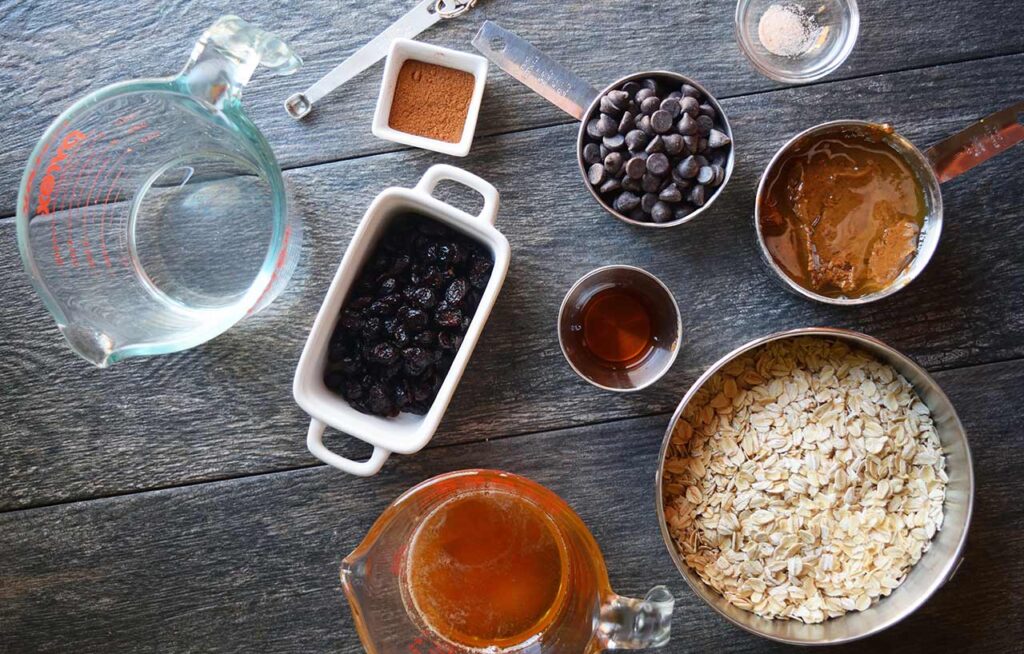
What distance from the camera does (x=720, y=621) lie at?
3.96 ft

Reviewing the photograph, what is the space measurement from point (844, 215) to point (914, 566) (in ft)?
1.82

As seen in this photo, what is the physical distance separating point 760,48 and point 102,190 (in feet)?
3.60

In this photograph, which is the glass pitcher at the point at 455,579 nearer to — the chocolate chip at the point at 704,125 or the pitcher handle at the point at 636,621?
the pitcher handle at the point at 636,621

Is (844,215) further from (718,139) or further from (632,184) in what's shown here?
(632,184)

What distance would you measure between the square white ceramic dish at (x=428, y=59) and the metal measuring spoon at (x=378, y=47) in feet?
0.18

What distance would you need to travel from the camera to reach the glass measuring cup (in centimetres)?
99

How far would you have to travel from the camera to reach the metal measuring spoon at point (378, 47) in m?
1.20

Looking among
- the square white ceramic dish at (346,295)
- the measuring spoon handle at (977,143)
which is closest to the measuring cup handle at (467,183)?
the square white ceramic dish at (346,295)

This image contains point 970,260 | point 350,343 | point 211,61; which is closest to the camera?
point 211,61

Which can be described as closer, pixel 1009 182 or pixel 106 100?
pixel 106 100

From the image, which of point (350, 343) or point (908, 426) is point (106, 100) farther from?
point (908, 426)

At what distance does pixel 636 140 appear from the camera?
1.11m

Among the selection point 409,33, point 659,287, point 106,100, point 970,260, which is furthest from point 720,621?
point 106,100

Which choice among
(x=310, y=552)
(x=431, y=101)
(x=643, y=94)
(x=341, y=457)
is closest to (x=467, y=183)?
(x=431, y=101)
